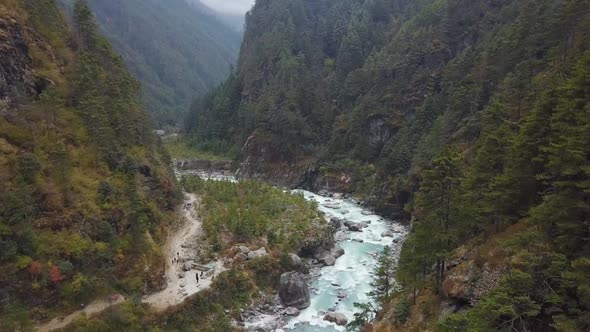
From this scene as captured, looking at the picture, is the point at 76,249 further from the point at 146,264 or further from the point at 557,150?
the point at 557,150

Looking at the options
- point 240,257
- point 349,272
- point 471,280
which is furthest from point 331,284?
point 471,280

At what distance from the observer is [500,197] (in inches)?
1137

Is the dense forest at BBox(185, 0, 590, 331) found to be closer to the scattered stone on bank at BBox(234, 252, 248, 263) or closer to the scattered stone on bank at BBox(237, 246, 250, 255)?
the scattered stone on bank at BBox(234, 252, 248, 263)

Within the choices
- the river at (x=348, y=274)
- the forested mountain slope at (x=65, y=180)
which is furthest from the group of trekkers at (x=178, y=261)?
the river at (x=348, y=274)

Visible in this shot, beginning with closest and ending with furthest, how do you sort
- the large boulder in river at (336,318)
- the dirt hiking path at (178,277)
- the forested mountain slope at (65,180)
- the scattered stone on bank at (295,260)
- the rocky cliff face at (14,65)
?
the forested mountain slope at (65,180) → the dirt hiking path at (178,277) → the large boulder in river at (336,318) → the rocky cliff face at (14,65) → the scattered stone on bank at (295,260)

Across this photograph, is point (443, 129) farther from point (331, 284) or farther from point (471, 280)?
point (471, 280)

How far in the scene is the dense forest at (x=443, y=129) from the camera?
21.1m

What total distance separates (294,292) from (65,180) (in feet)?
81.5

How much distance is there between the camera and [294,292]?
143 feet

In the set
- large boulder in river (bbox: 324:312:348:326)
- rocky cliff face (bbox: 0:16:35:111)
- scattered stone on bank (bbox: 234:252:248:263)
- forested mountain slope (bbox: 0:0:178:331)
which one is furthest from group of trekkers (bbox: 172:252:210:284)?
rocky cliff face (bbox: 0:16:35:111)

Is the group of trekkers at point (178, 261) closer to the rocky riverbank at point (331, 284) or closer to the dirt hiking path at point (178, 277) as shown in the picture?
the dirt hiking path at point (178, 277)

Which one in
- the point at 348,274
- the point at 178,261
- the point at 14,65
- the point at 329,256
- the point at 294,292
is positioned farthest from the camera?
the point at 329,256

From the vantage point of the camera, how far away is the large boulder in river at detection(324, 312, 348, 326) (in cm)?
3912

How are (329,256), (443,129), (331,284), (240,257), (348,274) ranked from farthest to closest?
(443,129)
(329,256)
(348,274)
(240,257)
(331,284)
